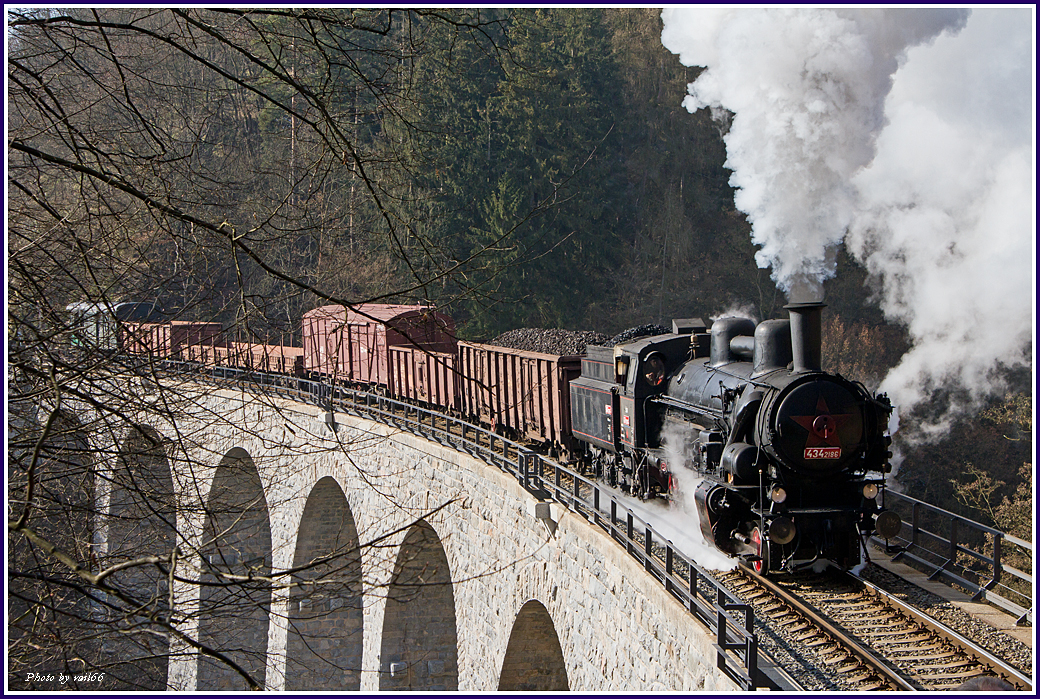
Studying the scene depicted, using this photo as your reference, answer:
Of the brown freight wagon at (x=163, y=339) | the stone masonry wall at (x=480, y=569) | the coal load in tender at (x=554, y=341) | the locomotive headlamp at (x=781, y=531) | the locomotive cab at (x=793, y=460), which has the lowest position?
the stone masonry wall at (x=480, y=569)

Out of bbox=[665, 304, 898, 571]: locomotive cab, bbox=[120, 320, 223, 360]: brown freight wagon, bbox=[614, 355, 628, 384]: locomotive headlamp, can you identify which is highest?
bbox=[120, 320, 223, 360]: brown freight wagon

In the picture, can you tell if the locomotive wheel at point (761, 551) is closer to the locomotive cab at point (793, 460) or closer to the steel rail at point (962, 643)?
the locomotive cab at point (793, 460)

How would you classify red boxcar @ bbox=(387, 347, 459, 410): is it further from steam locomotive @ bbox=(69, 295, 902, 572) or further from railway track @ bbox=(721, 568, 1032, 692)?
railway track @ bbox=(721, 568, 1032, 692)

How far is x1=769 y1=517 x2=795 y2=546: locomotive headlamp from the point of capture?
830 centimetres

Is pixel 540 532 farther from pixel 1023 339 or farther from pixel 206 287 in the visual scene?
pixel 1023 339

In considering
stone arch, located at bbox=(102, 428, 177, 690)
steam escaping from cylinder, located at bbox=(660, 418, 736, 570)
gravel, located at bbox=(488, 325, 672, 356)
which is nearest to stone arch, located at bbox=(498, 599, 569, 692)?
steam escaping from cylinder, located at bbox=(660, 418, 736, 570)

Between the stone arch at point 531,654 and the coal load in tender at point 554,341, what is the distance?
7895 mm

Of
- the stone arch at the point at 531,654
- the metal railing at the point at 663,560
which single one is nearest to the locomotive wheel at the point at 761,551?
the metal railing at the point at 663,560

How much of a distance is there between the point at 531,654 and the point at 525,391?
548 centimetres

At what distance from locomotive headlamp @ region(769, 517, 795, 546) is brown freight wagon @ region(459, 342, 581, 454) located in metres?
5.06

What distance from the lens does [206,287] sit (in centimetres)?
508

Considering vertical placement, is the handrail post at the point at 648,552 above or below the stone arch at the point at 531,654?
above

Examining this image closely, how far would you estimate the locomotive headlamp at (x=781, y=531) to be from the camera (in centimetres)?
→ 830

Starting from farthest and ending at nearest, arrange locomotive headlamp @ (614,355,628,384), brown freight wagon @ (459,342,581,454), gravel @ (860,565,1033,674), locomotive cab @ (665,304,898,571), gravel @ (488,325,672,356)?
gravel @ (488,325,672,356) → brown freight wagon @ (459,342,581,454) → locomotive headlamp @ (614,355,628,384) → locomotive cab @ (665,304,898,571) → gravel @ (860,565,1033,674)
